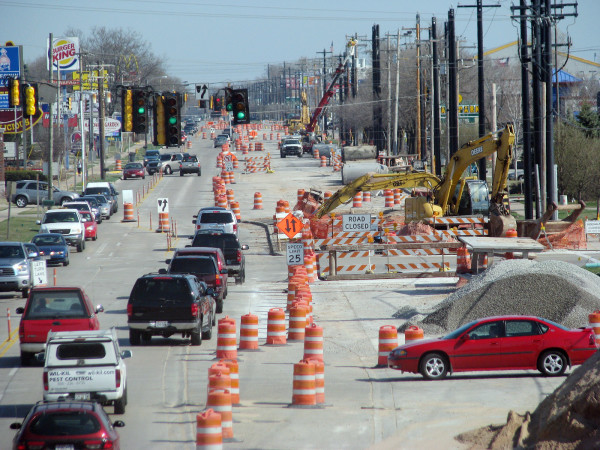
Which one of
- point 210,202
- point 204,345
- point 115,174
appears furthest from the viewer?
point 115,174

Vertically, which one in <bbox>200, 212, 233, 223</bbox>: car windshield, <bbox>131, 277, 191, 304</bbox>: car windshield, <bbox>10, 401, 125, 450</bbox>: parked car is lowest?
<bbox>10, 401, 125, 450</bbox>: parked car

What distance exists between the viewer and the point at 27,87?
3216cm

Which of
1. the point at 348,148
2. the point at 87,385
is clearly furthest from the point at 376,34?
the point at 87,385

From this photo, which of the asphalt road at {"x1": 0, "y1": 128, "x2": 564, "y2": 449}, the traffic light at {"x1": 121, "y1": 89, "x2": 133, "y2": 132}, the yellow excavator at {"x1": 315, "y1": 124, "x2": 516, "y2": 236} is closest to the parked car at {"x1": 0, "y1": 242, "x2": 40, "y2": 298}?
the asphalt road at {"x1": 0, "y1": 128, "x2": 564, "y2": 449}

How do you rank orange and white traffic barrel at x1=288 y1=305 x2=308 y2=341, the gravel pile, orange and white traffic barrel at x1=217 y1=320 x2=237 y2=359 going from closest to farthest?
1. orange and white traffic barrel at x1=217 y1=320 x2=237 y2=359
2. the gravel pile
3. orange and white traffic barrel at x1=288 y1=305 x2=308 y2=341

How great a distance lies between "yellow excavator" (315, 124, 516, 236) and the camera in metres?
37.4

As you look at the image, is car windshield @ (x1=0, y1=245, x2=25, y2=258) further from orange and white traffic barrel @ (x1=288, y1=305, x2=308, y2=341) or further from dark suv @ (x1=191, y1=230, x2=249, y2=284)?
orange and white traffic barrel @ (x1=288, y1=305, x2=308, y2=341)

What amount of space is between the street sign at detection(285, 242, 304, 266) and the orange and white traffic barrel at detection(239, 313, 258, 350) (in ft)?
26.6

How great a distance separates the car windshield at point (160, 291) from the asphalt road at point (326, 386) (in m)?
1.14

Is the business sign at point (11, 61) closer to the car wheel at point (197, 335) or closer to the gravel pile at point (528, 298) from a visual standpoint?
the car wheel at point (197, 335)

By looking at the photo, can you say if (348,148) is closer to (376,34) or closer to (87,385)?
(376,34)

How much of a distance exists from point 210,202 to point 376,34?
37.1 meters

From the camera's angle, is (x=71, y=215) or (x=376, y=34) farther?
(x=376, y=34)

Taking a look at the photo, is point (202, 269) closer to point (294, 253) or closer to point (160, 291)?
point (294, 253)
